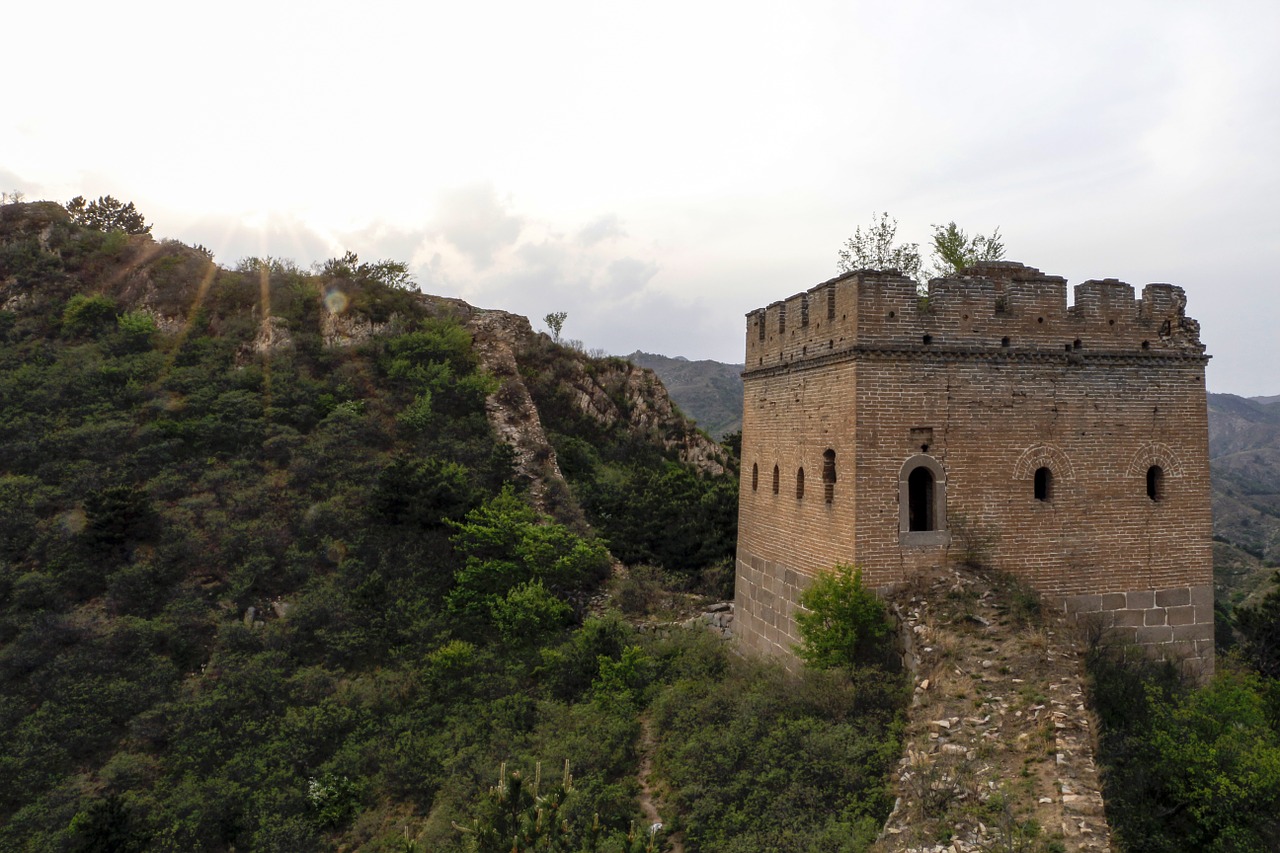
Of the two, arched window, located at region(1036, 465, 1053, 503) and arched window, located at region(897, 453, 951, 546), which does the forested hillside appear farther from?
arched window, located at region(1036, 465, 1053, 503)

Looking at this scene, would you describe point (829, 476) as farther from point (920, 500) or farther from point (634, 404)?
point (634, 404)

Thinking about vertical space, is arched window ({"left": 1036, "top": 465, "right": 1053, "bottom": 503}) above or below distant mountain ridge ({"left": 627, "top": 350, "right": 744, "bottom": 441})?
below

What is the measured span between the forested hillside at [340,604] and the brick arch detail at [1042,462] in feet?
12.2

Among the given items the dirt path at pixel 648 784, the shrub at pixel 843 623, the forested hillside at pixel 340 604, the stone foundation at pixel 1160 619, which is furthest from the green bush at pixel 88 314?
the stone foundation at pixel 1160 619

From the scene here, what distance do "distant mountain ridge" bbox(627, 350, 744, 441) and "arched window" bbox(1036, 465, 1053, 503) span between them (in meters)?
61.3

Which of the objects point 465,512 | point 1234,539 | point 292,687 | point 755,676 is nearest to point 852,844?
point 755,676

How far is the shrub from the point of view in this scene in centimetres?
1003

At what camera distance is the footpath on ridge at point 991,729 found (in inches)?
→ 263

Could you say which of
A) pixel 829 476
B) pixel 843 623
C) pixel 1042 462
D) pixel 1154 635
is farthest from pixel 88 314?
pixel 1154 635

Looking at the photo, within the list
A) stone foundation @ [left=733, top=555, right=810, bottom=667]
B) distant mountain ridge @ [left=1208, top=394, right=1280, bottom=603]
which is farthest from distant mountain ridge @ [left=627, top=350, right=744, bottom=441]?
stone foundation @ [left=733, top=555, right=810, bottom=667]

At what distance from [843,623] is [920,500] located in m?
2.52

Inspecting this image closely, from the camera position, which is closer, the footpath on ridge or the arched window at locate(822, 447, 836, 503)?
the footpath on ridge

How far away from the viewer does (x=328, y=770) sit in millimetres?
11422

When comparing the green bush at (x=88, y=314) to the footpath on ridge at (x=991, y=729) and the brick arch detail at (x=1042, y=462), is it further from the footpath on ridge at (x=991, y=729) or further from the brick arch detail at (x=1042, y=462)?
the brick arch detail at (x=1042, y=462)
